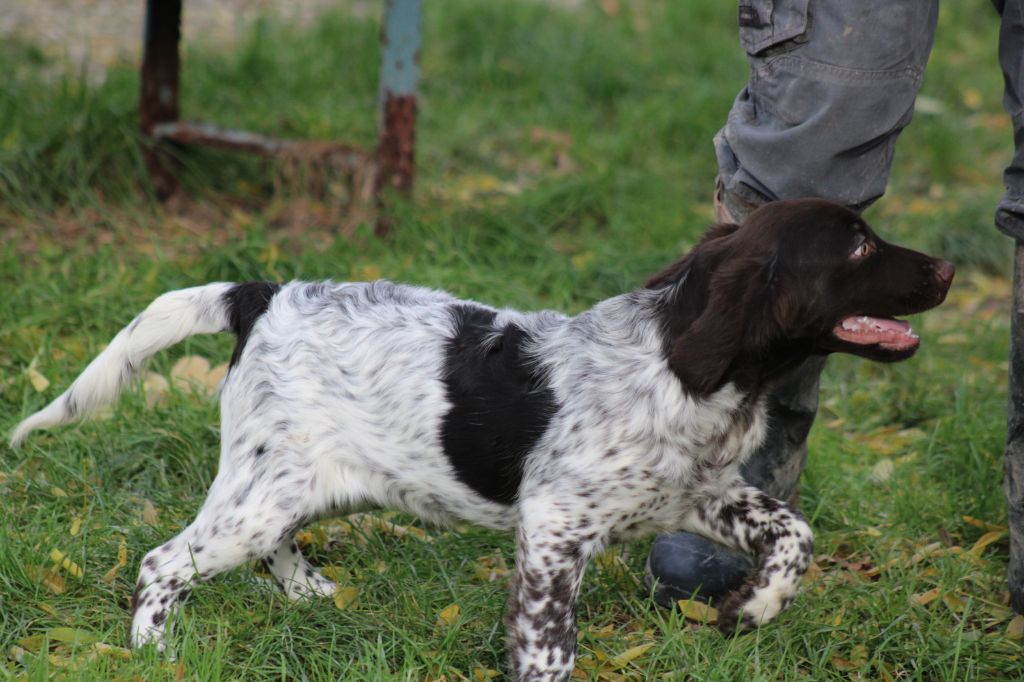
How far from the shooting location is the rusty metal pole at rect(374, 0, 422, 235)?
541cm

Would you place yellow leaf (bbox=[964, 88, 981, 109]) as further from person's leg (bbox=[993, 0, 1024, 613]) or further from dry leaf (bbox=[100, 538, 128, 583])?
dry leaf (bbox=[100, 538, 128, 583])

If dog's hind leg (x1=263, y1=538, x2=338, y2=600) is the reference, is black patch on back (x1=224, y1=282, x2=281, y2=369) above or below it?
above

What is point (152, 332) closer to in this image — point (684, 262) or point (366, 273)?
point (684, 262)

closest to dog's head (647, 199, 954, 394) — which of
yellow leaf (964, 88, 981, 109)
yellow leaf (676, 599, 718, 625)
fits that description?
yellow leaf (676, 599, 718, 625)

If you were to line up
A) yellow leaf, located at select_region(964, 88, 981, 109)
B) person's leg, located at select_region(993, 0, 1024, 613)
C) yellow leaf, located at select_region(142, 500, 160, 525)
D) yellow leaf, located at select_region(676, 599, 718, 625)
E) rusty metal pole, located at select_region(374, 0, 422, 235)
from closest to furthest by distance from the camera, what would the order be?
person's leg, located at select_region(993, 0, 1024, 613), yellow leaf, located at select_region(676, 599, 718, 625), yellow leaf, located at select_region(142, 500, 160, 525), rusty metal pole, located at select_region(374, 0, 422, 235), yellow leaf, located at select_region(964, 88, 981, 109)

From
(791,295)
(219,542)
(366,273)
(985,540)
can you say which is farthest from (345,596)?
(366,273)

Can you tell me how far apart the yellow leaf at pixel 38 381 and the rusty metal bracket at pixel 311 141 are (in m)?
1.76

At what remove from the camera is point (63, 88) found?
5.92 m

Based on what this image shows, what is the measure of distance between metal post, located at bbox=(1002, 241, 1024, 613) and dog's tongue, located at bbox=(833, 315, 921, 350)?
0.55m

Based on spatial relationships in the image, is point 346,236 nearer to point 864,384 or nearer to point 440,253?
point 440,253

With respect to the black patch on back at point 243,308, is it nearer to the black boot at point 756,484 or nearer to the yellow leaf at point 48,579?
the yellow leaf at point 48,579

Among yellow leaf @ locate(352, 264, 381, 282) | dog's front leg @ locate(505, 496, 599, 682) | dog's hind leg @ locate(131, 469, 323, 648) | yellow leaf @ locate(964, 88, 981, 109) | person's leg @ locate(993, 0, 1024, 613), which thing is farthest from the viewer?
Answer: yellow leaf @ locate(964, 88, 981, 109)

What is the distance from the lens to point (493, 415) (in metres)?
3.10

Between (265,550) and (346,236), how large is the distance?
2.50m
